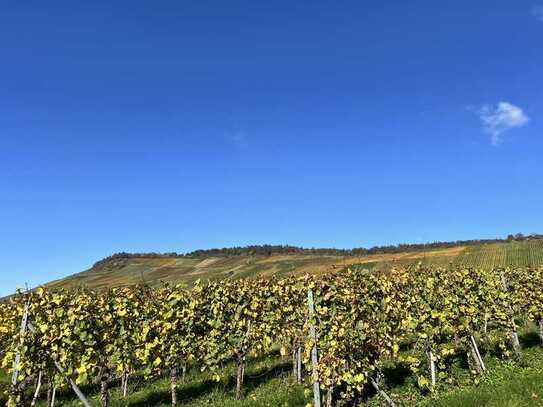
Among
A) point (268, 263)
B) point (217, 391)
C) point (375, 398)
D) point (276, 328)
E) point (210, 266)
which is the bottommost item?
point (217, 391)

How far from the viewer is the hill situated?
65.8 meters

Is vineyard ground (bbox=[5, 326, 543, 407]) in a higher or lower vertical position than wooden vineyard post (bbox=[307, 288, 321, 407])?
lower

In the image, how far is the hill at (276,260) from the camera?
65750 millimetres

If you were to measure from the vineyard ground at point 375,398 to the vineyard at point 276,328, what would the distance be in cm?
37

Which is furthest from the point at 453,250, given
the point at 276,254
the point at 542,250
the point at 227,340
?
the point at 227,340

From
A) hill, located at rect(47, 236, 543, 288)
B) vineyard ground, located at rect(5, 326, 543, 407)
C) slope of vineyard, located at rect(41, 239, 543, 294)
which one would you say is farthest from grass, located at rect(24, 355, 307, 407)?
hill, located at rect(47, 236, 543, 288)

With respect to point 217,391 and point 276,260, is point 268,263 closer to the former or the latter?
point 276,260

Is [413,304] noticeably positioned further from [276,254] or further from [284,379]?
[276,254]

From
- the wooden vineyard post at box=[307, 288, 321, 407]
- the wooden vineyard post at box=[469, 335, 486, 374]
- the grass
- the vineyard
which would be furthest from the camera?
the wooden vineyard post at box=[469, 335, 486, 374]

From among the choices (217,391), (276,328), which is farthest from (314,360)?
(217,391)

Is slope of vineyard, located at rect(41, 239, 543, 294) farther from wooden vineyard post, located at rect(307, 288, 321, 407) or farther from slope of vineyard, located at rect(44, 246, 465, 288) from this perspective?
wooden vineyard post, located at rect(307, 288, 321, 407)

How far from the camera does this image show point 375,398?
36.8ft

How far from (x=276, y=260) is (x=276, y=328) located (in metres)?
78.3

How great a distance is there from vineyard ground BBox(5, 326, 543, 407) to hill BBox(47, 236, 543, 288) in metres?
43.9
